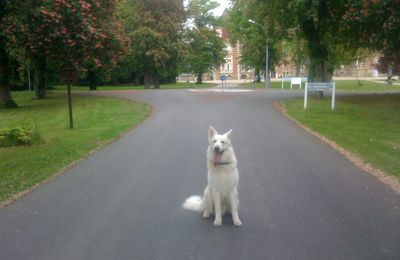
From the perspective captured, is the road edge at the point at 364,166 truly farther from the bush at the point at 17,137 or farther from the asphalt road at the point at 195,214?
the bush at the point at 17,137

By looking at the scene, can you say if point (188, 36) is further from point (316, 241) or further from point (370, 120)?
point (316, 241)

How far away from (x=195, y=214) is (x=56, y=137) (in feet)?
31.9

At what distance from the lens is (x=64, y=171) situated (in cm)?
1001

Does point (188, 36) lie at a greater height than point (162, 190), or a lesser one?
greater

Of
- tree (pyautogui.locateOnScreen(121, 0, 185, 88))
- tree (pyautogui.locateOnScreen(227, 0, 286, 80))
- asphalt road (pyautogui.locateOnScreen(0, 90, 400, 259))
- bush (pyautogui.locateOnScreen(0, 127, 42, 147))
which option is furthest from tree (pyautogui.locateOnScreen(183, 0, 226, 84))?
asphalt road (pyautogui.locateOnScreen(0, 90, 400, 259))

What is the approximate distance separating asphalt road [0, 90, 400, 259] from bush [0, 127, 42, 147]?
3039mm

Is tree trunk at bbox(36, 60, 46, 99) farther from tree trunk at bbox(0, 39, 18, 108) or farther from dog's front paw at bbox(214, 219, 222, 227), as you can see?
dog's front paw at bbox(214, 219, 222, 227)

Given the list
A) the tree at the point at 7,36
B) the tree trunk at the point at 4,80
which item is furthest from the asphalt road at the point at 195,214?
the tree trunk at the point at 4,80

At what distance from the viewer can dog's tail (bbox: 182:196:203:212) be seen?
673 centimetres

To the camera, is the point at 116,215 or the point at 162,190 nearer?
the point at 116,215

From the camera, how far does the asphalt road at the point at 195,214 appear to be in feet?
17.7

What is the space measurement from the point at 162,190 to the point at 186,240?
247 cm

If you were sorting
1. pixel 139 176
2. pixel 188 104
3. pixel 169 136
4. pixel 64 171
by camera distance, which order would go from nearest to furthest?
pixel 139 176 < pixel 64 171 < pixel 169 136 < pixel 188 104

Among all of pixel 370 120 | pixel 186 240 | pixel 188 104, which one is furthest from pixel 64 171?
pixel 188 104
